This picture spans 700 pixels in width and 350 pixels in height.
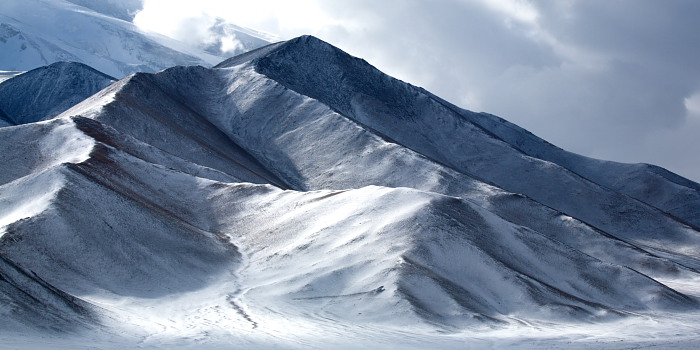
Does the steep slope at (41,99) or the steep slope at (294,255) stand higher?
the steep slope at (41,99)

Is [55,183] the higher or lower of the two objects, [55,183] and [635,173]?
the lower

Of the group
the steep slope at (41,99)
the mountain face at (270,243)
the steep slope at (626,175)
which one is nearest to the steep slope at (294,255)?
the mountain face at (270,243)

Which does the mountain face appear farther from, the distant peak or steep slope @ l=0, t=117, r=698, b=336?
the distant peak

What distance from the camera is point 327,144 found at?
118 meters

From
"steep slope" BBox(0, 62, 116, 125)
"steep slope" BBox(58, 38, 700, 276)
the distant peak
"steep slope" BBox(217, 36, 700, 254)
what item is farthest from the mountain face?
"steep slope" BBox(0, 62, 116, 125)

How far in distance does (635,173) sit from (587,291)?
12174cm

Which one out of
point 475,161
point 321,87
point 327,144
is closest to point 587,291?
point 327,144

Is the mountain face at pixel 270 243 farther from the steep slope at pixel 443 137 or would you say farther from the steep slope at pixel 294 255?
the steep slope at pixel 443 137

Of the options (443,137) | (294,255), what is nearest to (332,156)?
(443,137)

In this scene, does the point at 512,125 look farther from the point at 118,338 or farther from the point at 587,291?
the point at 118,338

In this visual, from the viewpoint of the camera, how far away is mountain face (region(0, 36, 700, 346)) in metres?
44.2

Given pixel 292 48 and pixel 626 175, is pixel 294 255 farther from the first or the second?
pixel 626 175

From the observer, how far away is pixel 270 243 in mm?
60625

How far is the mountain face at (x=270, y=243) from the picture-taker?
44.2 meters
